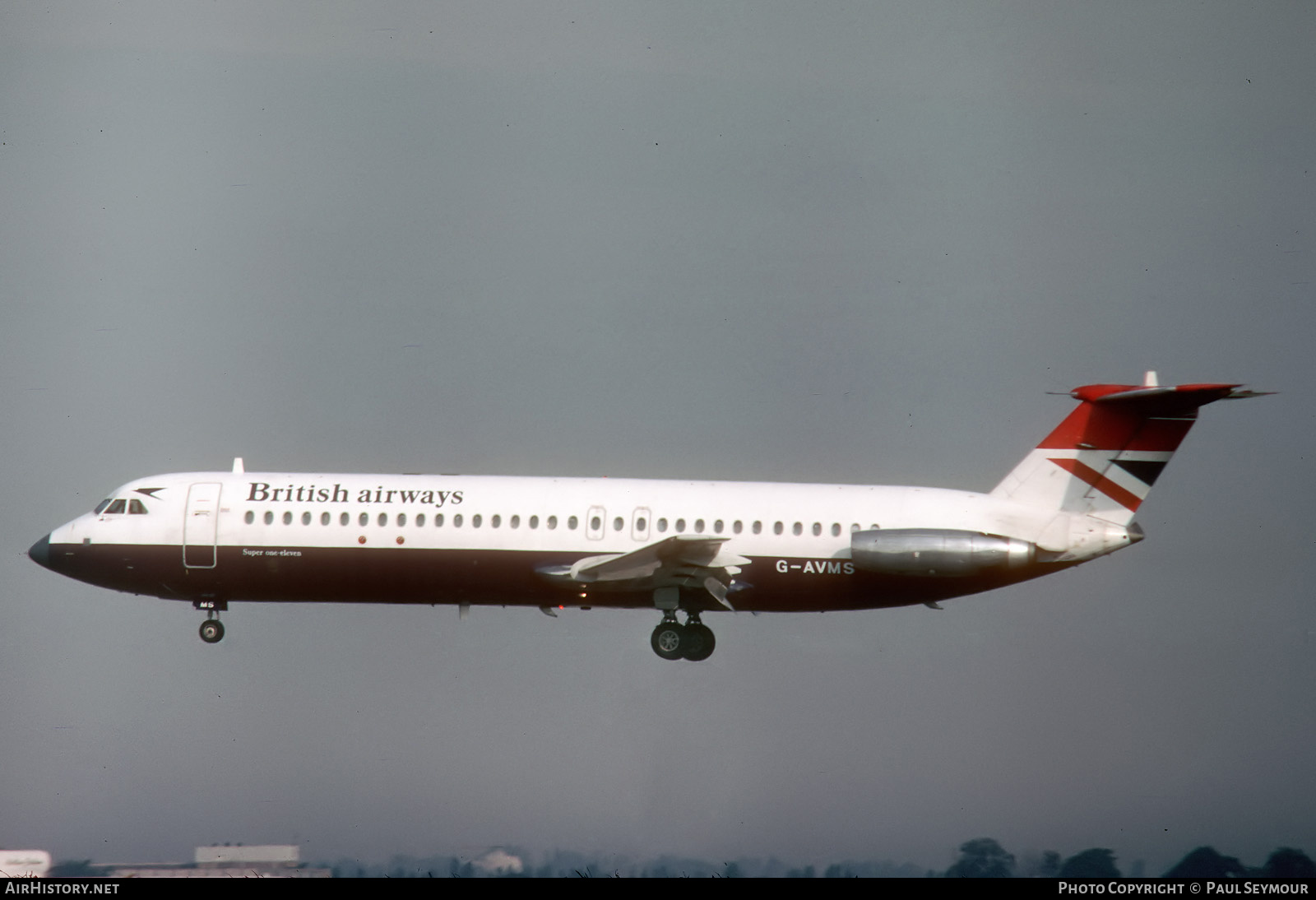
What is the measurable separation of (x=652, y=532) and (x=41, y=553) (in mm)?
14903

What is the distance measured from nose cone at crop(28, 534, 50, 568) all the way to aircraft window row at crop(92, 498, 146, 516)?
1.45 m

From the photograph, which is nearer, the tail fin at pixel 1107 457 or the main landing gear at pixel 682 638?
the tail fin at pixel 1107 457

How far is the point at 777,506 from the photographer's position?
41.8 meters

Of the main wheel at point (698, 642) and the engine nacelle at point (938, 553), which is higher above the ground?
the engine nacelle at point (938, 553)

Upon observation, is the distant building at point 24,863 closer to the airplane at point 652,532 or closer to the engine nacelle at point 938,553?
the airplane at point 652,532

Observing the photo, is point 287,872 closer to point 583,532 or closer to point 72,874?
point 72,874

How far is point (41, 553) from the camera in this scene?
43.9 meters

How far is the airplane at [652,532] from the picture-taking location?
41.4 m

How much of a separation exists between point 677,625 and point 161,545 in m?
12.2

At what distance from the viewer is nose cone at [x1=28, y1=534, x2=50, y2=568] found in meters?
43.8

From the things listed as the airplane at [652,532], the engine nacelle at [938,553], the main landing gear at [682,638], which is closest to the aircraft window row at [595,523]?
the airplane at [652,532]

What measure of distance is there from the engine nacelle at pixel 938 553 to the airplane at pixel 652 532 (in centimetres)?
8

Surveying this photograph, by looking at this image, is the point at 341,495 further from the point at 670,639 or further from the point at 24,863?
the point at 24,863
